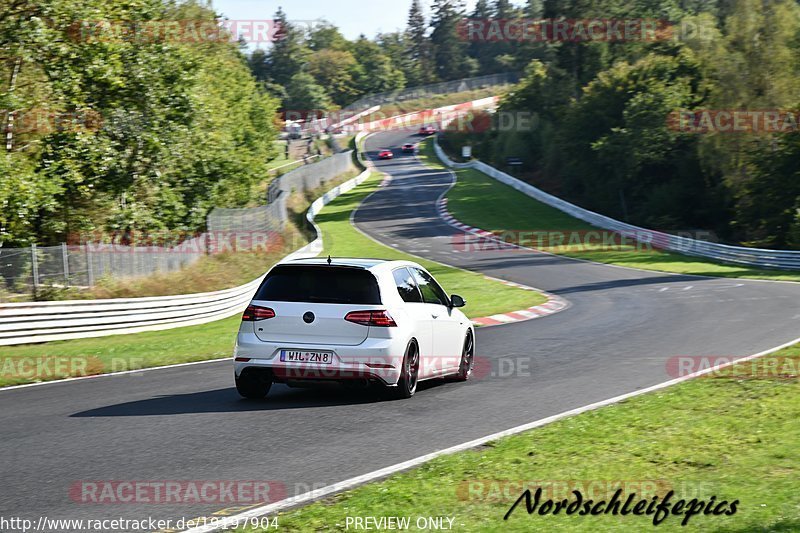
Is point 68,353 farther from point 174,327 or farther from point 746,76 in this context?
point 746,76

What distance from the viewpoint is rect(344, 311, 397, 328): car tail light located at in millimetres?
9953

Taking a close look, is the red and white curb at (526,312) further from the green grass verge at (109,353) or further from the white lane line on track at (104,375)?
the white lane line on track at (104,375)

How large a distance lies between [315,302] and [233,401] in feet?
5.12

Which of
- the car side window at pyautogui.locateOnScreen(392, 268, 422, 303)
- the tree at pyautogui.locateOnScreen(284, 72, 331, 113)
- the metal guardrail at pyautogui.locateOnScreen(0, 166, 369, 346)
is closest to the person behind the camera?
the car side window at pyautogui.locateOnScreen(392, 268, 422, 303)

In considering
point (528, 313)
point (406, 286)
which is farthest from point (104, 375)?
point (528, 313)

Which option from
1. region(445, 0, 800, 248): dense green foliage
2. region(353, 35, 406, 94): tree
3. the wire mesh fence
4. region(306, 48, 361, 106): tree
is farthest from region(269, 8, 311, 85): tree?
the wire mesh fence

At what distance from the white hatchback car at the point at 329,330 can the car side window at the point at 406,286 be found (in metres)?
0.03

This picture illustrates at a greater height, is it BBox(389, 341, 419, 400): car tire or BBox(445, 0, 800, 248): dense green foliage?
BBox(445, 0, 800, 248): dense green foliage

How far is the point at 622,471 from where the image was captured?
6.91m

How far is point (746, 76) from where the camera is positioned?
53375 mm

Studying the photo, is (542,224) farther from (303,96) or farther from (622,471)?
(303,96)

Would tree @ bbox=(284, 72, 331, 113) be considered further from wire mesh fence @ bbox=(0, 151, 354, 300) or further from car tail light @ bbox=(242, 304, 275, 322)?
car tail light @ bbox=(242, 304, 275, 322)

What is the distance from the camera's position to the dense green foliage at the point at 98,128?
23.9 meters

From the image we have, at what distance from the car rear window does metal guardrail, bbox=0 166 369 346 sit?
31.8ft
